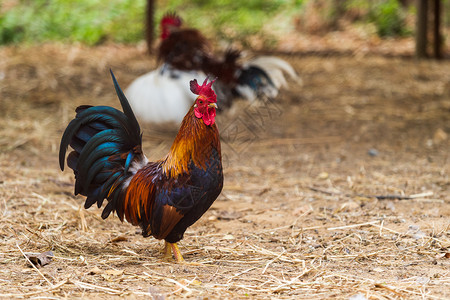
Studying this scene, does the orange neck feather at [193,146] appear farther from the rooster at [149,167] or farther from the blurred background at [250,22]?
the blurred background at [250,22]

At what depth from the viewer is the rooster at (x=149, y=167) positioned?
3211 mm

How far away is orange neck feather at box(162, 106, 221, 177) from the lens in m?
3.23

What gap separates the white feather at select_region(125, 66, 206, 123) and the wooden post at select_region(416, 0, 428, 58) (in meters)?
5.21

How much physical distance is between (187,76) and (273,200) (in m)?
2.36

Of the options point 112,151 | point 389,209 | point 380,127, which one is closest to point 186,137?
point 112,151

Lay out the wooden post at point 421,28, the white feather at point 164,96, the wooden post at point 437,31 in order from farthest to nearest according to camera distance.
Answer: the wooden post at point 437,31 < the wooden post at point 421,28 < the white feather at point 164,96

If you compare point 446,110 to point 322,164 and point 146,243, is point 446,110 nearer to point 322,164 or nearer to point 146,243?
point 322,164

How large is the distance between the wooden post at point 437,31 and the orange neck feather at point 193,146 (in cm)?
796

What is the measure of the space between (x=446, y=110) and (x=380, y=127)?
1259 mm

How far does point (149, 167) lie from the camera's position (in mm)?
3508

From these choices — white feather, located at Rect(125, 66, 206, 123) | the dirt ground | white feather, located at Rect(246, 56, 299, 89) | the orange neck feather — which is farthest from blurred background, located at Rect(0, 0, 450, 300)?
the orange neck feather

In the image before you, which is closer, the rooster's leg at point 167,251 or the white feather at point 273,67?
the rooster's leg at point 167,251

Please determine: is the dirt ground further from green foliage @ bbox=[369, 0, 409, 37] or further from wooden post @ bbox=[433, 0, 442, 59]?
green foliage @ bbox=[369, 0, 409, 37]

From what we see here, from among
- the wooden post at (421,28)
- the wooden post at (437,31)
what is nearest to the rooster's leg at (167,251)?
the wooden post at (421,28)
